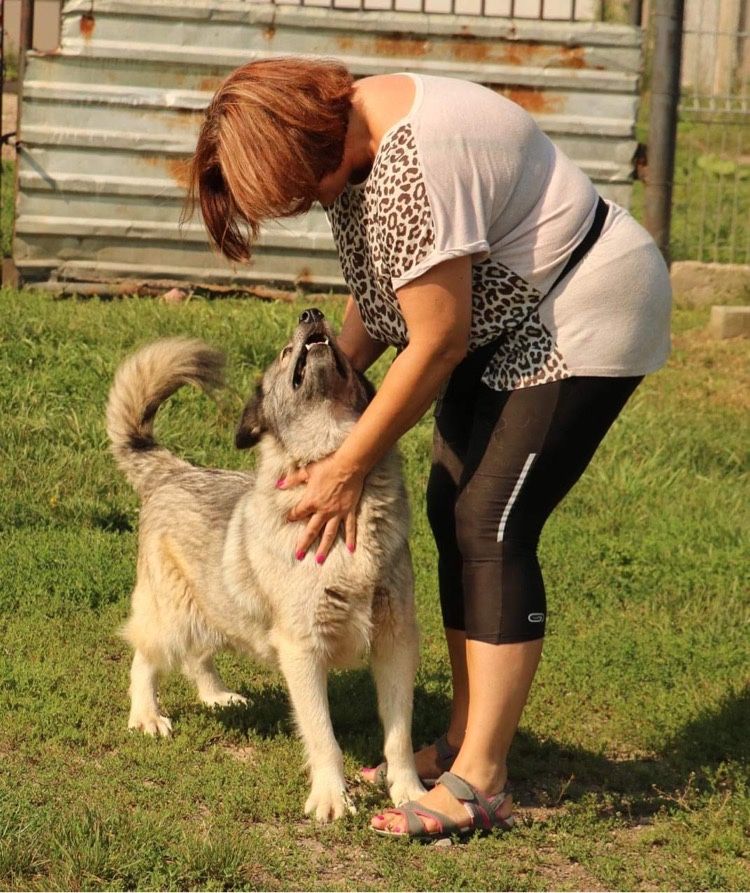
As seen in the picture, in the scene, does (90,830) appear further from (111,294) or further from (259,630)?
(111,294)

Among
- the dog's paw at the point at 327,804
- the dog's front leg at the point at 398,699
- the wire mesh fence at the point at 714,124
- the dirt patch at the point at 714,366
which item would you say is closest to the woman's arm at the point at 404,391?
the dog's front leg at the point at 398,699

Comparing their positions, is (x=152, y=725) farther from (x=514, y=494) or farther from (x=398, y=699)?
(x=514, y=494)

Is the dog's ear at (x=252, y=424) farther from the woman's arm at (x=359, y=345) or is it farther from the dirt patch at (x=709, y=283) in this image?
the dirt patch at (x=709, y=283)

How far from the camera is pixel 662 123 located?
29.8 ft

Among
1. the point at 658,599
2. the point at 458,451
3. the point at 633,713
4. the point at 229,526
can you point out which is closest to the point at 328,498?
the point at 458,451

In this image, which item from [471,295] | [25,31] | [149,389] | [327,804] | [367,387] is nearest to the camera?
[471,295]

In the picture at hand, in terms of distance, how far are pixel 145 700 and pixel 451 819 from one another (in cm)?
129

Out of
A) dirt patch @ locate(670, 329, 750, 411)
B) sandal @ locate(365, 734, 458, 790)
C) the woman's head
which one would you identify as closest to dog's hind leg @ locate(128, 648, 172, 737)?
sandal @ locate(365, 734, 458, 790)

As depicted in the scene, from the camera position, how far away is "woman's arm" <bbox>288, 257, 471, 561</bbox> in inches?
134

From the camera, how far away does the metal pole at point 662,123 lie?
9039 millimetres

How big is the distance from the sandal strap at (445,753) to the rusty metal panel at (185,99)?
16.9ft

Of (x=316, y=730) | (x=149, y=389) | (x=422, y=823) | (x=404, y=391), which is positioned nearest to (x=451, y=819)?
(x=422, y=823)

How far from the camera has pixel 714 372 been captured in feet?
27.8

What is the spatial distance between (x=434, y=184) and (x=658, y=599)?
2834 mm
